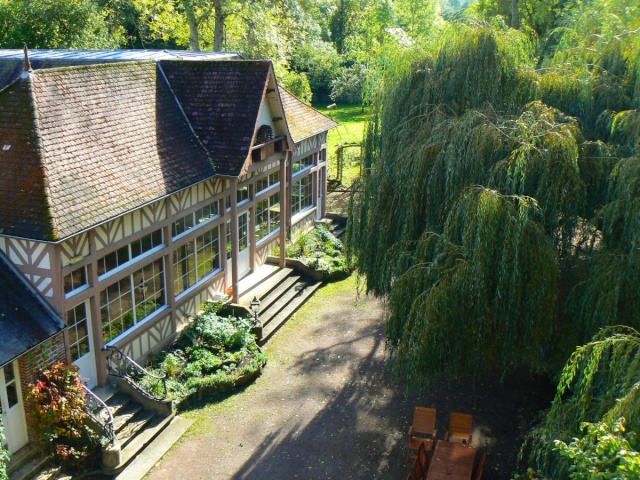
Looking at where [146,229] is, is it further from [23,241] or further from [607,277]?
[607,277]

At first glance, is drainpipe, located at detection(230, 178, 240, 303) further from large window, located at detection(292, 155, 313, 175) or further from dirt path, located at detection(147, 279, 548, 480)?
large window, located at detection(292, 155, 313, 175)

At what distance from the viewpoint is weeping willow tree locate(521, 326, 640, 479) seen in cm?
678

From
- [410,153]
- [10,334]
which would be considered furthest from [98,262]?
[410,153]

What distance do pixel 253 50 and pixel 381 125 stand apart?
16.9m

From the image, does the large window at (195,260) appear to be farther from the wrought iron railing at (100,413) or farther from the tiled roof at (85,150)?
the wrought iron railing at (100,413)

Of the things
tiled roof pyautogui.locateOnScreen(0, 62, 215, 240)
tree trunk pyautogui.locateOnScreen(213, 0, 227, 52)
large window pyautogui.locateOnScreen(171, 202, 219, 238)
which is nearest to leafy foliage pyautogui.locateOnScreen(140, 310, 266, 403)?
large window pyautogui.locateOnScreen(171, 202, 219, 238)

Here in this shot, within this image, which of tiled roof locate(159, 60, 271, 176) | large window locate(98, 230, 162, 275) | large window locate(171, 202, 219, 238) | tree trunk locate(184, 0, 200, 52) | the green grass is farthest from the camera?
the green grass

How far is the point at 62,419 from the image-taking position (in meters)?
11.3

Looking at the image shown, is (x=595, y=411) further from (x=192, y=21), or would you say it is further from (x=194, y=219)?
(x=192, y=21)

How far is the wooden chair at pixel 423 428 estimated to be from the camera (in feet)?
40.5

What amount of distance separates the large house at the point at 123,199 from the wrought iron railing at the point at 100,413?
0.68 metres

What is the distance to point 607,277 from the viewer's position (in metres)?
10.7

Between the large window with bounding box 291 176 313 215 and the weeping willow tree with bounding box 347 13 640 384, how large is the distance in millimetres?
8499

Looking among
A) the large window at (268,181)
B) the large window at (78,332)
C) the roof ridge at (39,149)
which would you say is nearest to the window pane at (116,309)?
the large window at (78,332)
